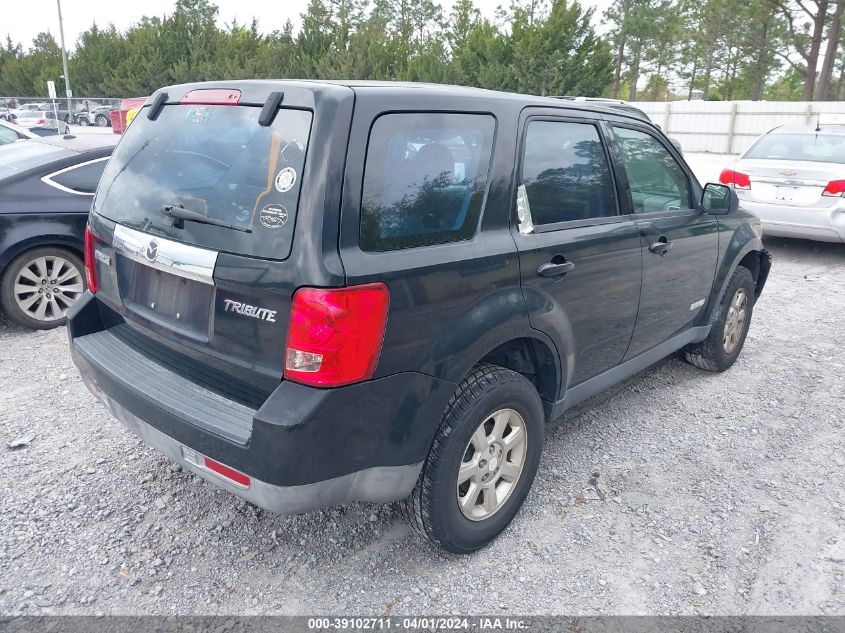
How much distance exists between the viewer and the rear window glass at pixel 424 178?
2.31m

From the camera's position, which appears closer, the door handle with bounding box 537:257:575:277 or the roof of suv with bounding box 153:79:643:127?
the roof of suv with bounding box 153:79:643:127

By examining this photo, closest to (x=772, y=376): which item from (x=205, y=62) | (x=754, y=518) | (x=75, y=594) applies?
(x=754, y=518)

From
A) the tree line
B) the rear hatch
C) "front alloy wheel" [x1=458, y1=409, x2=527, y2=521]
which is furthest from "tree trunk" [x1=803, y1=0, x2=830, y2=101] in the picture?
the rear hatch

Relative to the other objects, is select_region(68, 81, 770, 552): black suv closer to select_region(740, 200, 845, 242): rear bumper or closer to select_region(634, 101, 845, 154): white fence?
select_region(740, 200, 845, 242): rear bumper

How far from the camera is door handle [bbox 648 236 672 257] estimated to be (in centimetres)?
362

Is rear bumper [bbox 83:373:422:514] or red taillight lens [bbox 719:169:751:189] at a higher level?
red taillight lens [bbox 719:169:751:189]

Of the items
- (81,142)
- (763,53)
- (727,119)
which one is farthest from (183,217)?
(763,53)

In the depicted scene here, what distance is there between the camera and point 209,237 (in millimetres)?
2389

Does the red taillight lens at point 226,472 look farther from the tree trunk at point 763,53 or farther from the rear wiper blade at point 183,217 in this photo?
the tree trunk at point 763,53

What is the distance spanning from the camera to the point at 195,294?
2.47 metres

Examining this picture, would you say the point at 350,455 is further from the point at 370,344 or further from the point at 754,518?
the point at 754,518

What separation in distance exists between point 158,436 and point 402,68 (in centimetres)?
4654

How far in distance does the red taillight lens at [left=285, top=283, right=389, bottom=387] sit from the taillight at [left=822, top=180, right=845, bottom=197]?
760 centimetres

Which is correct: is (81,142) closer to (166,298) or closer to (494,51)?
(166,298)
